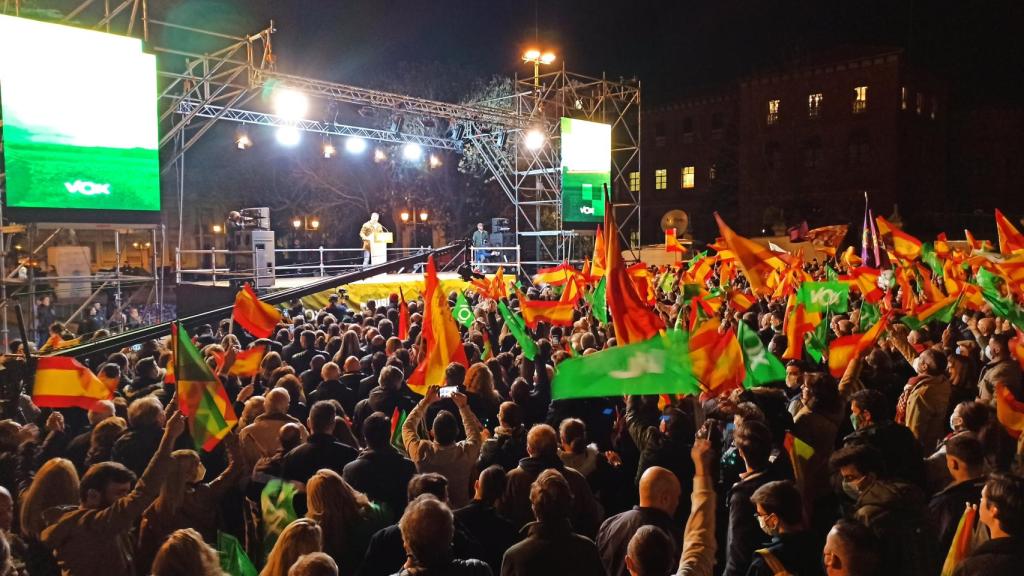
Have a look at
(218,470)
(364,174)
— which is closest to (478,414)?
(218,470)

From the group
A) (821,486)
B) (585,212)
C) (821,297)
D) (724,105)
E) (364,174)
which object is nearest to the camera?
(821,486)

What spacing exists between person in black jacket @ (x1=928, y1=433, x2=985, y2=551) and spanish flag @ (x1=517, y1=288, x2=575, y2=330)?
6.86 meters

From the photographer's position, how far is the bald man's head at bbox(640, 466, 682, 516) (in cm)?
350

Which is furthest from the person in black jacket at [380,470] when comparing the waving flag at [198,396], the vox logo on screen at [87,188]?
the vox logo on screen at [87,188]

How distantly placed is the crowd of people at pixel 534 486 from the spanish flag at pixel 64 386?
0.13 meters

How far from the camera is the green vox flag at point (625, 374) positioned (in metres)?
5.06

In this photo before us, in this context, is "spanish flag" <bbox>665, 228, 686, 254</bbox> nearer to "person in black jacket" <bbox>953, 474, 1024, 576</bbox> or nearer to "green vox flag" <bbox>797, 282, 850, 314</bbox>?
"green vox flag" <bbox>797, 282, 850, 314</bbox>

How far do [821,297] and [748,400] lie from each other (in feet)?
16.4

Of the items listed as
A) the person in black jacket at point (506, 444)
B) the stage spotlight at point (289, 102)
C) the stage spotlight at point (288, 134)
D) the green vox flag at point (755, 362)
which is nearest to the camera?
the person in black jacket at point (506, 444)

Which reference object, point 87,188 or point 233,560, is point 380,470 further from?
point 87,188

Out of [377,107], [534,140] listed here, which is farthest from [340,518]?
[534,140]

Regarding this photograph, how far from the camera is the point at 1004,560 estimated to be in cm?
296

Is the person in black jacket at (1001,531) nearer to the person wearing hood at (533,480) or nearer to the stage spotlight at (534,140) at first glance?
the person wearing hood at (533,480)

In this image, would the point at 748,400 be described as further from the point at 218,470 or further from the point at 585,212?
the point at 585,212
